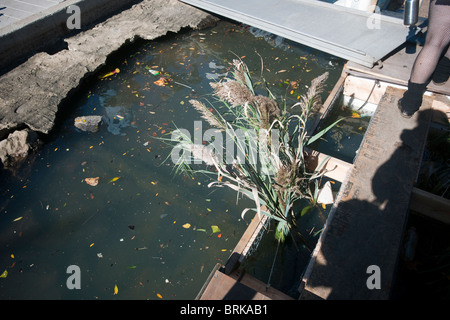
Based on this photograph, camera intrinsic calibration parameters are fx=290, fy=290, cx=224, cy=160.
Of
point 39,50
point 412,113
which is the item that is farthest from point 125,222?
point 39,50

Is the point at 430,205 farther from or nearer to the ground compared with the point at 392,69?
nearer to the ground

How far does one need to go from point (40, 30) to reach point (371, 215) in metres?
5.24

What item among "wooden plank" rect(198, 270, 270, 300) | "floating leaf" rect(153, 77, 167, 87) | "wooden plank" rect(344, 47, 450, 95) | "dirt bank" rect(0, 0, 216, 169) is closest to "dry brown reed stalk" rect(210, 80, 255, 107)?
"wooden plank" rect(198, 270, 270, 300)

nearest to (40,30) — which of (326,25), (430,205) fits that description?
(326,25)

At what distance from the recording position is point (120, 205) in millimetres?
2961

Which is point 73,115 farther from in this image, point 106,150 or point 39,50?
point 39,50

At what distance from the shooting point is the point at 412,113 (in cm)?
295

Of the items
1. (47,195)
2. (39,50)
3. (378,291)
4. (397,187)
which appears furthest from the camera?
(39,50)

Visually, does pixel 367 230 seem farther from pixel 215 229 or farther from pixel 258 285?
pixel 215 229

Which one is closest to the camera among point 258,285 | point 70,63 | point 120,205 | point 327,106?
point 258,285

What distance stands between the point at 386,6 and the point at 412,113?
355cm

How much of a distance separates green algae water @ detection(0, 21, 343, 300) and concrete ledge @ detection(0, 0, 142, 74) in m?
1.18

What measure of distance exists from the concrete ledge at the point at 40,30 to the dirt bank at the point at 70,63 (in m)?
0.24

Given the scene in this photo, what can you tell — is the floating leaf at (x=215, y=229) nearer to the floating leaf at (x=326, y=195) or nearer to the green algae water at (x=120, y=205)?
the green algae water at (x=120, y=205)
